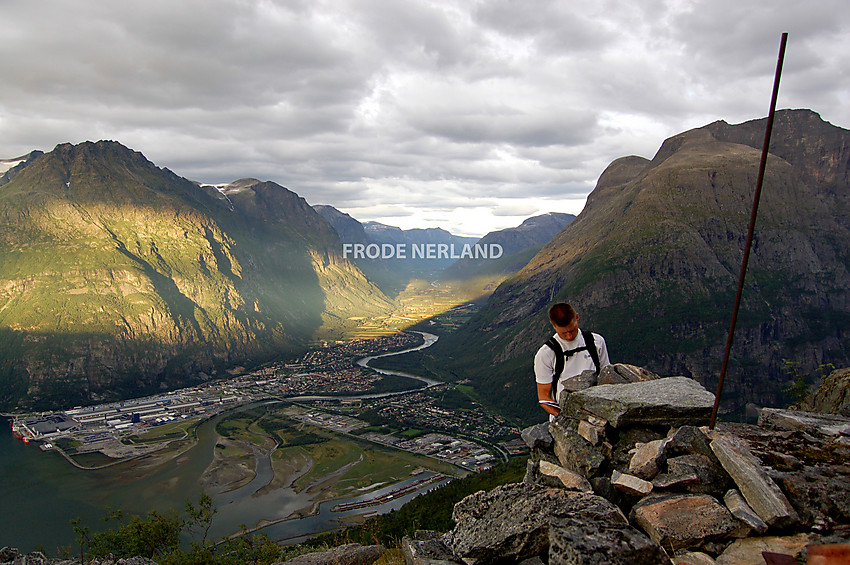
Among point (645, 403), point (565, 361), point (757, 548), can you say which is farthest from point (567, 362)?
point (757, 548)

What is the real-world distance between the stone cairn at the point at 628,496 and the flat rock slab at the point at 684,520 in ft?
0.05

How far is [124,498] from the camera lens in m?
71.2

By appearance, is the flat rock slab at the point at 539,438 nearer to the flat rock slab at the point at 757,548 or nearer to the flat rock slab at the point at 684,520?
the flat rock slab at the point at 684,520

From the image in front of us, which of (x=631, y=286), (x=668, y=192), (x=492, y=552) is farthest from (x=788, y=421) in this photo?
(x=668, y=192)

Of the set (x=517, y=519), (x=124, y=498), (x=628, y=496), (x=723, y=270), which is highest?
(x=723, y=270)

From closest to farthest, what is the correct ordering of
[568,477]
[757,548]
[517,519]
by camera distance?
1. [757,548]
2. [517,519]
3. [568,477]

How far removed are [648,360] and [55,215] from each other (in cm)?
23664

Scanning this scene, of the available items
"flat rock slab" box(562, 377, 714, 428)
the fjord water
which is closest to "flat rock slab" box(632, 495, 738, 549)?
"flat rock slab" box(562, 377, 714, 428)

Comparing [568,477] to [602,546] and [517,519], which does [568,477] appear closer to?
[517,519]

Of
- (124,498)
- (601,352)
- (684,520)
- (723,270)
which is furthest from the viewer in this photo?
(723,270)

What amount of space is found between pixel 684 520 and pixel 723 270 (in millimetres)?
160139

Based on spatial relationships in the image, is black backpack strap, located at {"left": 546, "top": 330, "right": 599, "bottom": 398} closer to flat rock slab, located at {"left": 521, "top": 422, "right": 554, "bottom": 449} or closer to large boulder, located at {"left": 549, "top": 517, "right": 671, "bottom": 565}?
flat rock slab, located at {"left": 521, "top": 422, "right": 554, "bottom": 449}

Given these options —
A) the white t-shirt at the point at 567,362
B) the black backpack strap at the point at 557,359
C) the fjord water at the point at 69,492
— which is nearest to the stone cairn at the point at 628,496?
the white t-shirt at the point at 567,362

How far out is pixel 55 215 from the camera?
651 feet
